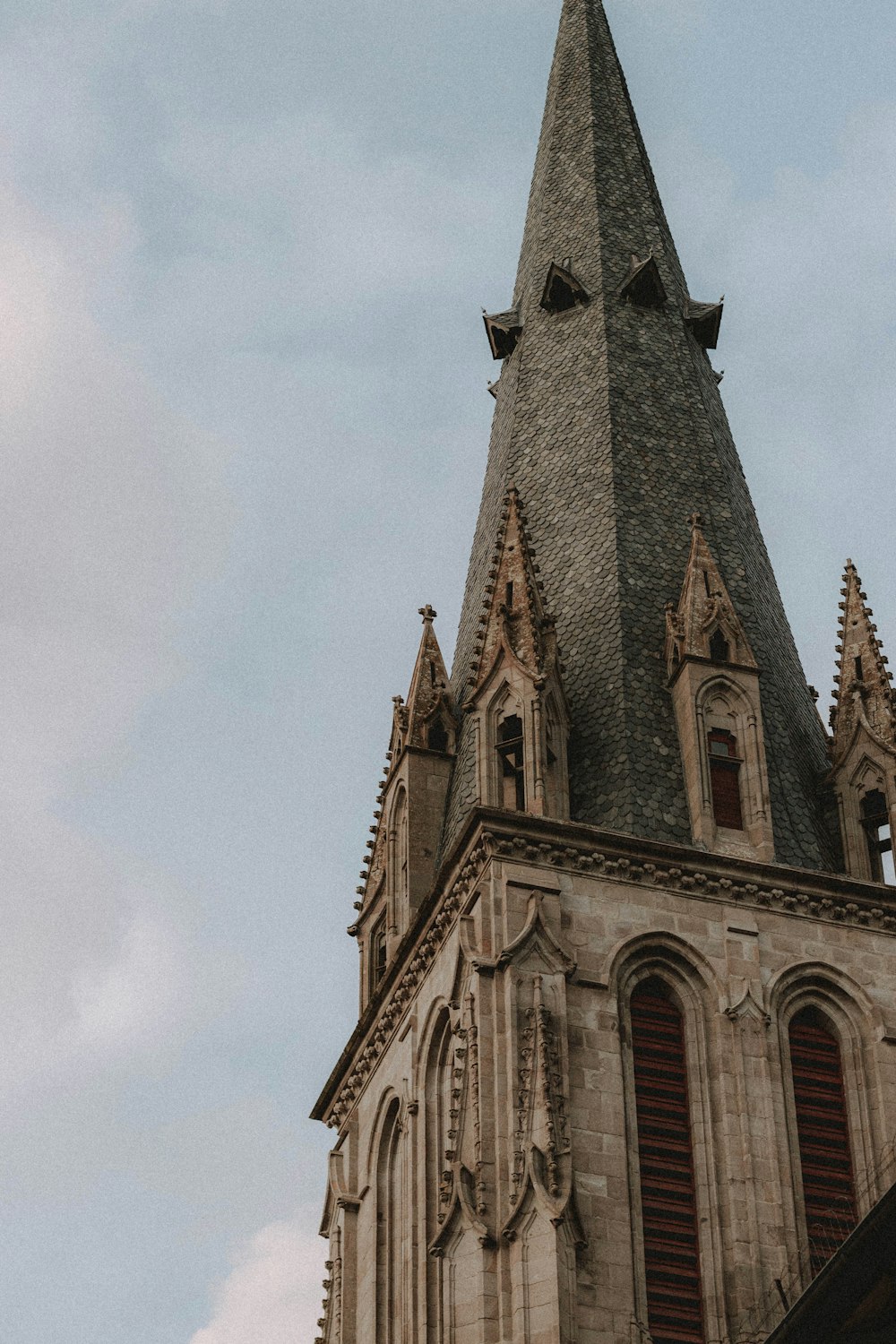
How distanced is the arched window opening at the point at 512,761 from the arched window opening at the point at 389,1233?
4908 millimetres

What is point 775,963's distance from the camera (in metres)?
42.5

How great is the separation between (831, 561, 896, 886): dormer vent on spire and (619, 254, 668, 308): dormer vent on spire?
363 inches

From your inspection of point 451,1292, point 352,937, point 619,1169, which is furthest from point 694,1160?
point 352,937

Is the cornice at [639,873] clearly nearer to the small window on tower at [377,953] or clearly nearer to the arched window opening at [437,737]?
the small window on tower at [377,953]

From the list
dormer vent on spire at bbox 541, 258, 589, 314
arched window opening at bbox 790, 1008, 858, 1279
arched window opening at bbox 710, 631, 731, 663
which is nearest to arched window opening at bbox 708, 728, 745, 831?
arched window opening at bbox 710, 631, 731, 663

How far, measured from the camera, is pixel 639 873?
42781 millimetres

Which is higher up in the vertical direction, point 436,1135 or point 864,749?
point 864,749

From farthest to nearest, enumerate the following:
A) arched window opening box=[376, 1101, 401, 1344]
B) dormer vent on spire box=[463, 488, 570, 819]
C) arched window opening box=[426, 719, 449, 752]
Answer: arched window opening box=[426, 719, 449, 752], dormer vent on spire box=[463, 488, 570, 819], arched window opening box=[376, 1101, 401, 1344]

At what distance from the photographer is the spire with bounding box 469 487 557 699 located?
46.2 m

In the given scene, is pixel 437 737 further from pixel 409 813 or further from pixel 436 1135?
pixel 436 1135

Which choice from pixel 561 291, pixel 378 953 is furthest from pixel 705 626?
pixel 561 291

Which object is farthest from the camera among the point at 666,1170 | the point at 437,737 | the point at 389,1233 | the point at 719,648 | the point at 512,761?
the point at 437,737

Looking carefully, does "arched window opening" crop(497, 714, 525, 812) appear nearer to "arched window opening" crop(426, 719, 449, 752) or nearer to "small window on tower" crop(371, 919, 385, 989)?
"arched window opening" crop(426, 719, 449, 752)

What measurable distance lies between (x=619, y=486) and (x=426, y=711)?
5370 millimetres
